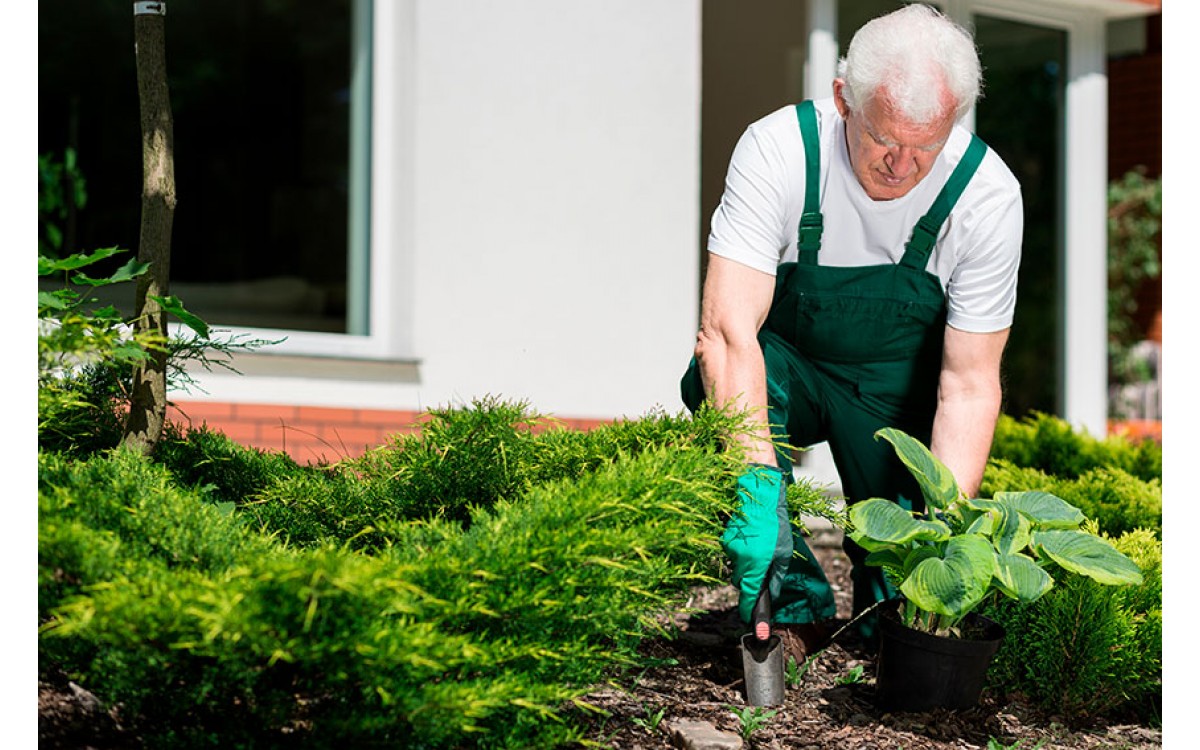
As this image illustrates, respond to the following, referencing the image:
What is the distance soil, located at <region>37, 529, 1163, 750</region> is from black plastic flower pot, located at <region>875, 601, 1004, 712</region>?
0.03 meters

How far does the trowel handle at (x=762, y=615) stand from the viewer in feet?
7.60

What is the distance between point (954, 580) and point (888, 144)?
86cm

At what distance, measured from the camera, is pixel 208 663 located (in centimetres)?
164

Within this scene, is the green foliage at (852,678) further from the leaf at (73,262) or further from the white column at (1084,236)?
the white column at (1084,236)

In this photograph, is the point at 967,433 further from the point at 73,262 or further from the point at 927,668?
the point at 73,262

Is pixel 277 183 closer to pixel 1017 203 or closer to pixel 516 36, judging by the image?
pixel 516 36

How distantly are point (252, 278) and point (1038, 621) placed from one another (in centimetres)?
644

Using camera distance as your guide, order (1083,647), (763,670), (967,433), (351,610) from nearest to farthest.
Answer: (351,610) → (763,670) → (1083,647) → (967,433)

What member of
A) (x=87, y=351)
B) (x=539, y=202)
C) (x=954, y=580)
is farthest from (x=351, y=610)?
(x=539, y=202)

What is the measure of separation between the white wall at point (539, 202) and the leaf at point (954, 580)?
2675 millimetres

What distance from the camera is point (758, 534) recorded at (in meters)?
2.29

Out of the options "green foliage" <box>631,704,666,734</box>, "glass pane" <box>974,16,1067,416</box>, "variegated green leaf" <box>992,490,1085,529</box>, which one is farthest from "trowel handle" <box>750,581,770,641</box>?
"glass pane" <box>974,16,1067,416</box>

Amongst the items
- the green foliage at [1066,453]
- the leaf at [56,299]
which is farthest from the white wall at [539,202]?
the leaf at [56,299]
